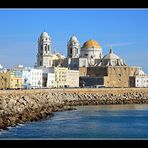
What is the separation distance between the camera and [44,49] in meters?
38.3

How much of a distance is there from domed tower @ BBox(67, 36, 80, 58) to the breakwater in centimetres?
1003

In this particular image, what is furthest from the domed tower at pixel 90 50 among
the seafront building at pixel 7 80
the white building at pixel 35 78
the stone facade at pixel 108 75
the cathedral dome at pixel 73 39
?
the seafront building at pixel 7 80

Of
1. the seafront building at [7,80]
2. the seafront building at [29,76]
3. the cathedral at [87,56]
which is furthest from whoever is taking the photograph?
the cathedral at [87,56]

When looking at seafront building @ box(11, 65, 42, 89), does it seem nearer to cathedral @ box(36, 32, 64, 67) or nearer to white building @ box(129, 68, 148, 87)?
cathedral @ box(36, 32, 64, 67)

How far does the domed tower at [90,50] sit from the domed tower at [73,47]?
683 mm

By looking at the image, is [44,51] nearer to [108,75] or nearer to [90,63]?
[90,63]

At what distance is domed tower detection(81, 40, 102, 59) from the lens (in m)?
41.0

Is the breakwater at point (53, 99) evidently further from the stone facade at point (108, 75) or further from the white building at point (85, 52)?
the white building at point (85, 52)

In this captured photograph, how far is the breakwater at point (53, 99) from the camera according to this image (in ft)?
42.6

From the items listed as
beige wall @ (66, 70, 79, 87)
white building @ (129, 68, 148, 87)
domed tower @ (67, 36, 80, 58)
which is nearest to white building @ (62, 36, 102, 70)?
domed tower @ (67, 36, 80, 58)

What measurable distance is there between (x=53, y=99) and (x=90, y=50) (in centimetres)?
1869

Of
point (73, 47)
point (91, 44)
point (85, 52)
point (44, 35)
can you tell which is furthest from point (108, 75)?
point (44, 35)
